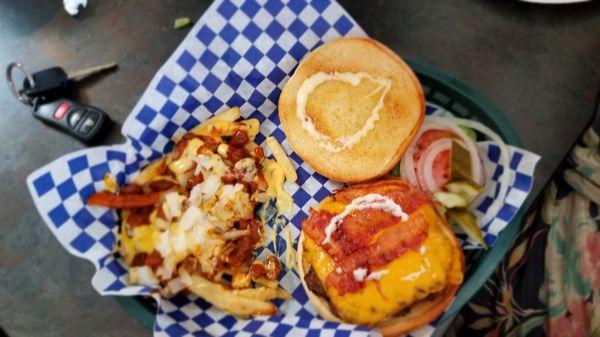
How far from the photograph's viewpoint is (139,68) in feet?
7.43

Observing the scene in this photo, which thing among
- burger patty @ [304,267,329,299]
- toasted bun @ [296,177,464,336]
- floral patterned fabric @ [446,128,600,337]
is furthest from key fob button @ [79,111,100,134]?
floral patterned fabric @ [446,128,600,337]

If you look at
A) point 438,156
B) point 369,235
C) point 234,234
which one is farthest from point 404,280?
point 234,234

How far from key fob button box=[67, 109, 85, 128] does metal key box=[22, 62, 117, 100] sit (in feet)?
0.47

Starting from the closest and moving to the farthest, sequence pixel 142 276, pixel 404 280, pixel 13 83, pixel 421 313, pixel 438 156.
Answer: pixel 404 280 → pixel 421 313 → pixel 142 276 → pixel 438 156 → pixel 13 83

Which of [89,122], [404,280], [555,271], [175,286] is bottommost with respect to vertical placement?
[555,271]

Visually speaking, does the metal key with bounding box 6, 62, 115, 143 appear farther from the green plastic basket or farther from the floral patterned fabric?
the floral patterned fabric

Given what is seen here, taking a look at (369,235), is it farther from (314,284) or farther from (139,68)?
(139,68)

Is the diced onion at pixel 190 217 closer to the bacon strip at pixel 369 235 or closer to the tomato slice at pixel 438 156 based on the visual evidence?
the bacon strip at pixel 369 235

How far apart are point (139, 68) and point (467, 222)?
1.53 meters

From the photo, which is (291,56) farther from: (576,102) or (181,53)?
(576,102)

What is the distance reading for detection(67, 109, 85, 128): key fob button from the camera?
2.11 m

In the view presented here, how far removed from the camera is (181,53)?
1.78 m

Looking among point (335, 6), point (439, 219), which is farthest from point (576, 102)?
point (335, 6)

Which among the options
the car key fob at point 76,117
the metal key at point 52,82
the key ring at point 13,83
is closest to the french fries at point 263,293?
the car key fob at point 76,117
